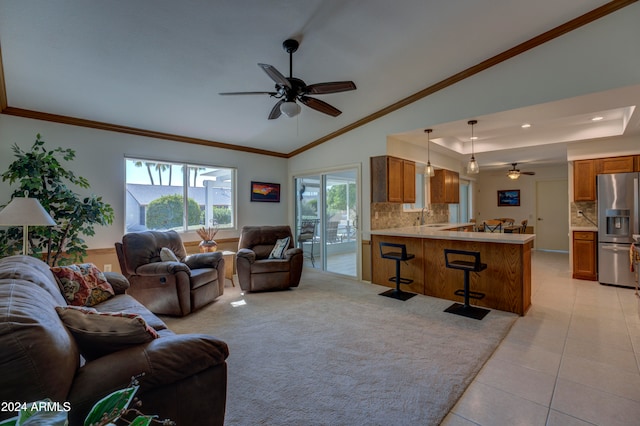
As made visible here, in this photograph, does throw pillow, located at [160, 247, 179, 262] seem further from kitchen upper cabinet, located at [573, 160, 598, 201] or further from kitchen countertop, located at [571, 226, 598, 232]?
kitchen upper cabinet, located at [573, 160, 598, 201]

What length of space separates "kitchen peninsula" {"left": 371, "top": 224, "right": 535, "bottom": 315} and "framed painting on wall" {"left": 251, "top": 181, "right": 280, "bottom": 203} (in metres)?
2.44

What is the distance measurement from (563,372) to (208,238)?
4.88 metres

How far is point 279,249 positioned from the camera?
15.7 ft

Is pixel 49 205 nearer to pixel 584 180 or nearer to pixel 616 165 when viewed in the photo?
pixel 584 180

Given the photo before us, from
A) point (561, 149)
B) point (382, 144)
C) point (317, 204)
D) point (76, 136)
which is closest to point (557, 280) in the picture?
point (561, 149)

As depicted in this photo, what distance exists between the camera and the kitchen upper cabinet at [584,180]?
5215mm

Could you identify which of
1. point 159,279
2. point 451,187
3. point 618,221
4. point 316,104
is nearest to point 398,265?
point 316,104

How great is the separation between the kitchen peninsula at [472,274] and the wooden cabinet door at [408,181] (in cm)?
94

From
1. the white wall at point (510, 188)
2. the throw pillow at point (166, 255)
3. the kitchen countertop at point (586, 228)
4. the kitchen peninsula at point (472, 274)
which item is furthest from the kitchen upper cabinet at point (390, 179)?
the white wall at point (510, 188)

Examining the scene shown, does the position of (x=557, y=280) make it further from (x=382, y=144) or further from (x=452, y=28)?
(x=452, y=28)

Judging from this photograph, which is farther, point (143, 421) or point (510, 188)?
point (510, 188)

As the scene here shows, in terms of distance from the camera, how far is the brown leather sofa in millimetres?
979

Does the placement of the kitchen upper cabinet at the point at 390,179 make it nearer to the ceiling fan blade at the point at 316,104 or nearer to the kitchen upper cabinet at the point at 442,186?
the kitchen upper cabinet at the point at 442,186

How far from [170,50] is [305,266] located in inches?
178
